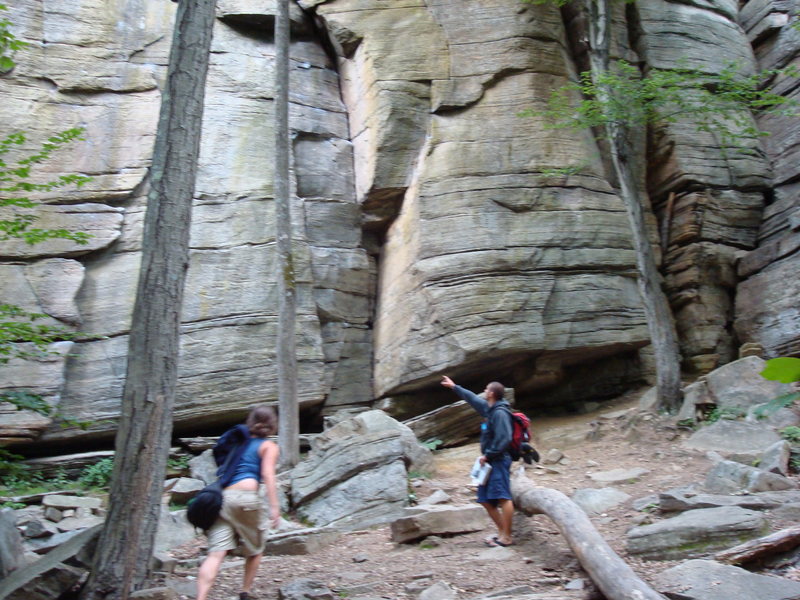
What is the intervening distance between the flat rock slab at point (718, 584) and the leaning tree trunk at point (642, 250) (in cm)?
678

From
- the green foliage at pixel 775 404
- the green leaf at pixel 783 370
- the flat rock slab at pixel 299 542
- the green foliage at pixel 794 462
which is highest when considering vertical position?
the green leaf at pixel 783 370

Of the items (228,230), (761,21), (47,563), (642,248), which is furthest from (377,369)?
(761,21)

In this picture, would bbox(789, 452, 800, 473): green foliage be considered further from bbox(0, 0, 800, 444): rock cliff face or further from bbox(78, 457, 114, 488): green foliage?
bbox(78, 457, 114, 488): green foliage

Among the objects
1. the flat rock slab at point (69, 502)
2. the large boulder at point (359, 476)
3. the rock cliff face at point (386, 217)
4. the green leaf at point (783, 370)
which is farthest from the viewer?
the rock cliff face at point (386, 217)

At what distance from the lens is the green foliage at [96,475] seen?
10828 mm

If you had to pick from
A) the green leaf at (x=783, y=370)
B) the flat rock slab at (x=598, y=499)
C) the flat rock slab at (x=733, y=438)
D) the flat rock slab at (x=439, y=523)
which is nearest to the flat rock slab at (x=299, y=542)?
the flat rock slab at (x=439, y=523)

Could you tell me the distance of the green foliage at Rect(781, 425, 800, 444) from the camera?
8156 mm

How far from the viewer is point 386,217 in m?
14.4

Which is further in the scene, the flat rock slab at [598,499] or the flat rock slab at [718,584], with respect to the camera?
the flat rock slab at [598,499]

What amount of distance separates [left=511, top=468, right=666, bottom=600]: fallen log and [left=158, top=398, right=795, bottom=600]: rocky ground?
7.9 inches

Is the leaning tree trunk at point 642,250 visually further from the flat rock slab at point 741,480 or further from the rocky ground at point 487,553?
the flat rock slab at point 741,480

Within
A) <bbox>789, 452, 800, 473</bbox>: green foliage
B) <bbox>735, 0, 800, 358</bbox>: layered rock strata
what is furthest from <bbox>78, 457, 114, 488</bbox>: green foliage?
<bbox>735, 0, 800, 358</bbox>: layered rock strata

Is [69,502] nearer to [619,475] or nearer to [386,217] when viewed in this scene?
[619,475]

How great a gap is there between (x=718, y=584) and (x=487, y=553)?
8.15 ft
